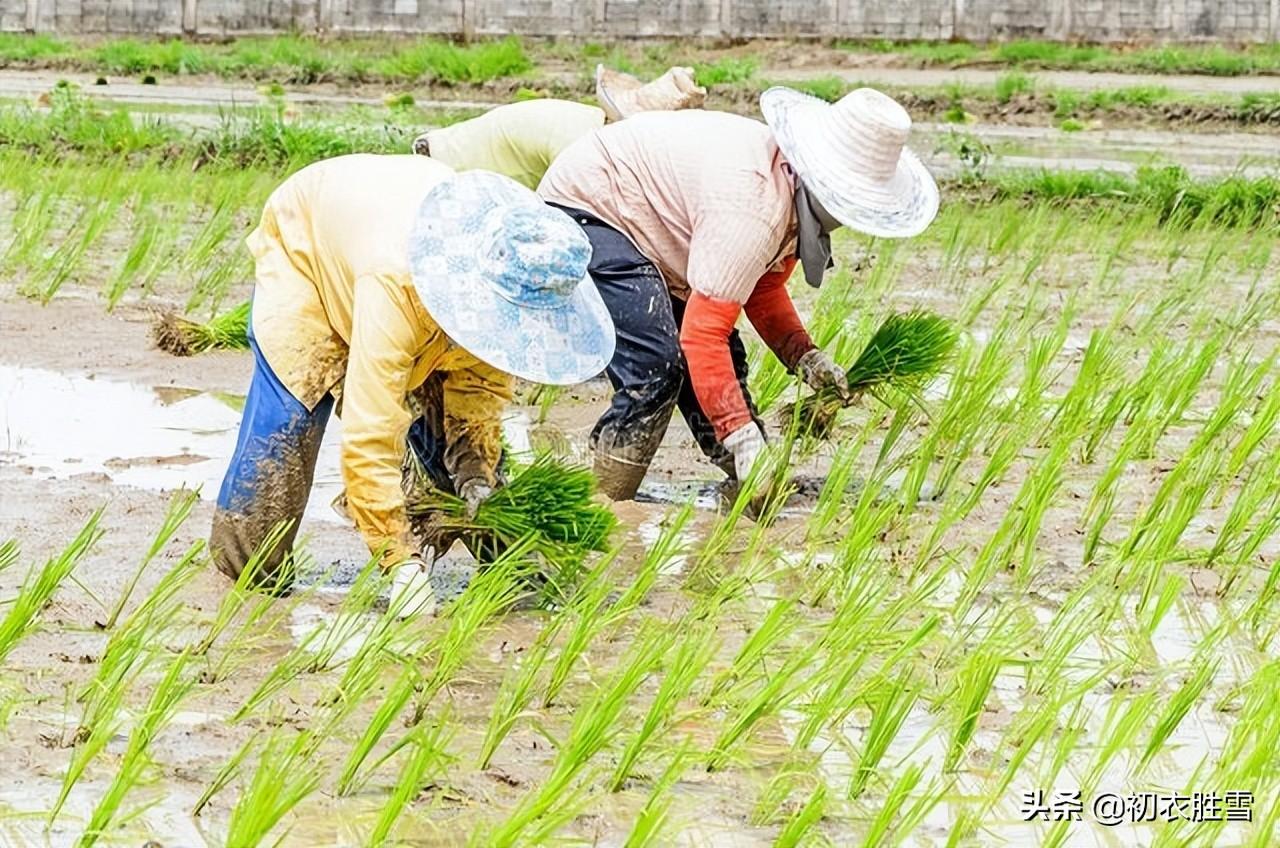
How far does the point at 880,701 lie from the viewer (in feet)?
9.61

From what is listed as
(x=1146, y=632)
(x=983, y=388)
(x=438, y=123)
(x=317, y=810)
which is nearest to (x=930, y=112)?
(x=438, y=123)

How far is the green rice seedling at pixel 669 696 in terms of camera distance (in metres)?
2.72

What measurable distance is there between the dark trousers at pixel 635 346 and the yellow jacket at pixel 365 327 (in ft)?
2.14

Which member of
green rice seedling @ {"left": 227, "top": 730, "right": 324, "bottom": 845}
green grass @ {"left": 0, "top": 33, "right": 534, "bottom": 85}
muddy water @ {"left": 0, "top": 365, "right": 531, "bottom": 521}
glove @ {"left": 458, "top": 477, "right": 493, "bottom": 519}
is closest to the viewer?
green rice seedling @ {"left": 227, "top": 730, "right": 324, "bottom": 845}

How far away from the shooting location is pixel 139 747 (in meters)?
2.54

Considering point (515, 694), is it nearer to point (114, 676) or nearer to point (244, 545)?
point (114, 676)

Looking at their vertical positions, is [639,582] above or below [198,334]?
above

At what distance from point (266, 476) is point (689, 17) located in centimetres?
1378

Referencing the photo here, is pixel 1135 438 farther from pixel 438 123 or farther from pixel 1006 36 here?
pixel 1006 36

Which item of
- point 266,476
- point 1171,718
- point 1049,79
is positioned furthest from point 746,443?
point 1049,79

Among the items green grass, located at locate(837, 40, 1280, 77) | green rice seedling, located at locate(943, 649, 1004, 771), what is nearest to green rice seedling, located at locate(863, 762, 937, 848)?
green rice seedling, located at locate(943, 649, 1004, 771)

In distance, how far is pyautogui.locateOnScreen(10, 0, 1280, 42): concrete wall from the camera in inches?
656

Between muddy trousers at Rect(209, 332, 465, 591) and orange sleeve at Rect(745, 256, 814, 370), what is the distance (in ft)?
4.27

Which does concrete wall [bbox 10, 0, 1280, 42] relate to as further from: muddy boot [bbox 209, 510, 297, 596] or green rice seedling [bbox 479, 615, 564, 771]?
green rice seedling [bbox 479, 615, 564, 771]
